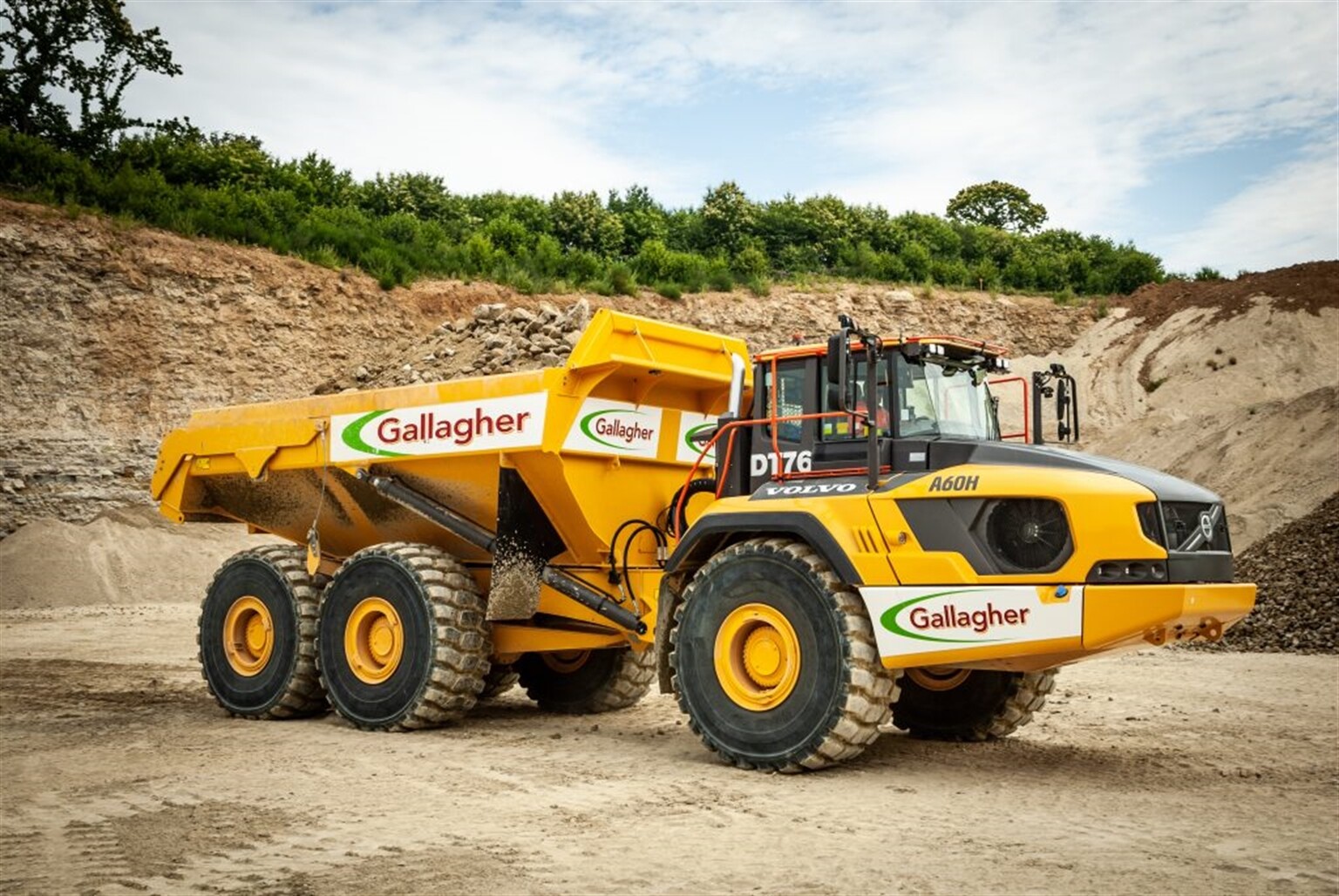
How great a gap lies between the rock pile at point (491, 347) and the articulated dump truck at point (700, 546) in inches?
483

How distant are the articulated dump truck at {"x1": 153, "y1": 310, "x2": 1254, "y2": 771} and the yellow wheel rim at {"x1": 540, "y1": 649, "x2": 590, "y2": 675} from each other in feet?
0.11

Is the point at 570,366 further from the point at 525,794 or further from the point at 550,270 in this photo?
the point at 550,270

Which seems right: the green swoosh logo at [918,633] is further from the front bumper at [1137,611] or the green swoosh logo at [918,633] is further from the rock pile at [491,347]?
the rock pile at [491,347]

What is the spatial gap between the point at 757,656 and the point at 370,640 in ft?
12.2

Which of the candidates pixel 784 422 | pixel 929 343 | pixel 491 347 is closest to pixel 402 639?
pixel 784 422

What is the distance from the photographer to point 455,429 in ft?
32.9

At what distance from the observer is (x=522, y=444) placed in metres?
9.52

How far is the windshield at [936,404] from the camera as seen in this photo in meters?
7.98

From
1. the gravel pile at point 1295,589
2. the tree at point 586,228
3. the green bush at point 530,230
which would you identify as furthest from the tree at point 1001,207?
the gravel pile at point 1295,589

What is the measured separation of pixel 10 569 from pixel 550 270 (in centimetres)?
1817

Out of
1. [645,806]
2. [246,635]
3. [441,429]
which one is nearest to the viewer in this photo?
[645,806]

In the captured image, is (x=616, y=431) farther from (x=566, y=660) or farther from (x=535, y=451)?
(x=566, y=660)

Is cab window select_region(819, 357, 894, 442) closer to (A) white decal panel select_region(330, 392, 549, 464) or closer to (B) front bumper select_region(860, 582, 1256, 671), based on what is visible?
(B) front bumper select_region(860, 582, 1256, 671)

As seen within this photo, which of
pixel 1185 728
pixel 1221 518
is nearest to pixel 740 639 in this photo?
pixel 1221 518
